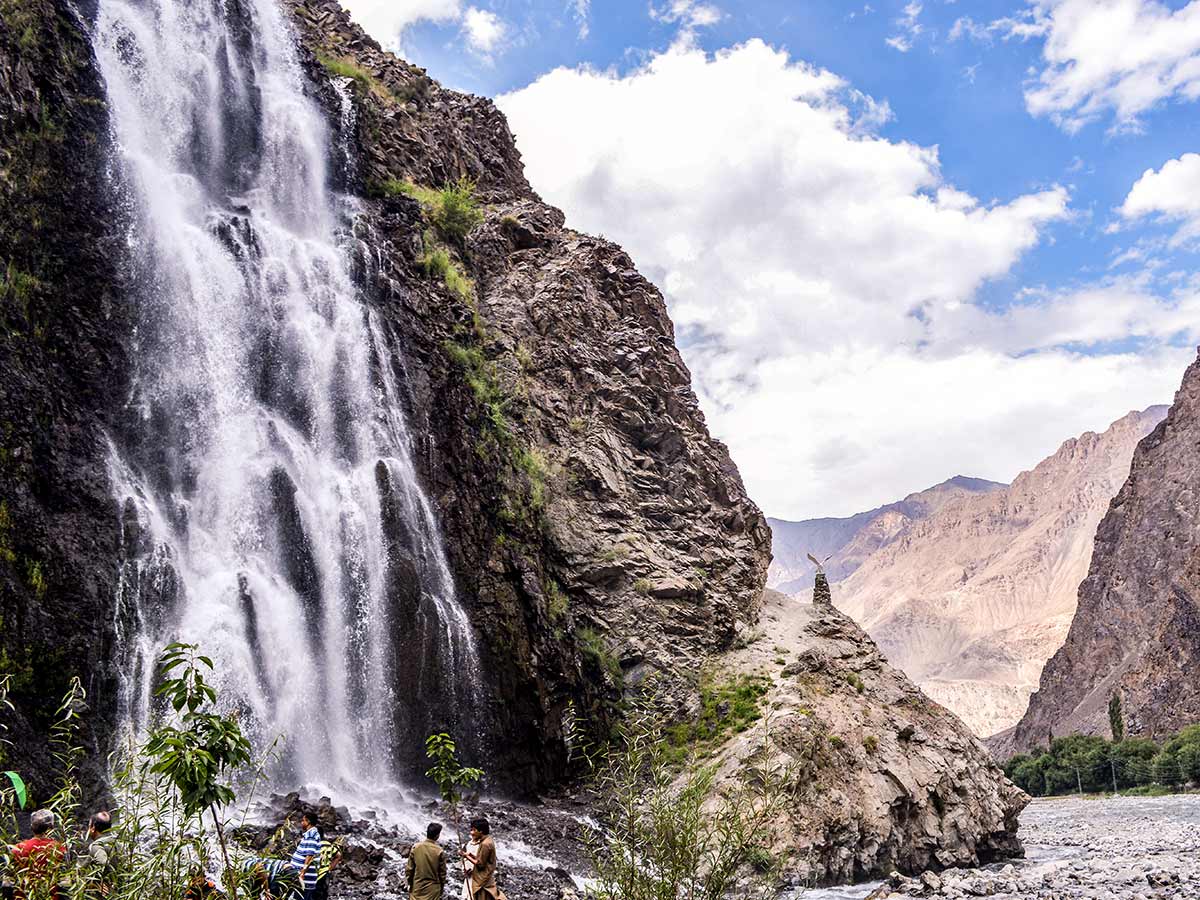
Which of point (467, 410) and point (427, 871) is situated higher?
point (467, 410)

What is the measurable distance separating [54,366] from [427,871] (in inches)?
674

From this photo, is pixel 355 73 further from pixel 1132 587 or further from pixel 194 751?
pixel 1132 587

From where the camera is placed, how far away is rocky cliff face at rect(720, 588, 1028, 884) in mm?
24062

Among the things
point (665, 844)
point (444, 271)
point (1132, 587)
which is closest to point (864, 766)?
point (665, 844)

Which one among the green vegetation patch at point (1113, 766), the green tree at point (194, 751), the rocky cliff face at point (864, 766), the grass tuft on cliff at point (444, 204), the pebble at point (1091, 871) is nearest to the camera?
the green tree at point (194, 751)

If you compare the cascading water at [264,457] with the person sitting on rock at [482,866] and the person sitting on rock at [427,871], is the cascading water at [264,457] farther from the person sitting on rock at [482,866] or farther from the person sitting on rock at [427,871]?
the person sitting on rock at [482,866]

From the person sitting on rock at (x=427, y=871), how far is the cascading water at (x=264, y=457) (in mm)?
9554

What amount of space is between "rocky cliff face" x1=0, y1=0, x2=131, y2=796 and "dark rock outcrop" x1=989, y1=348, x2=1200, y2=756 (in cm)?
11359

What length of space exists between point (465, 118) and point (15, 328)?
96.3 ft

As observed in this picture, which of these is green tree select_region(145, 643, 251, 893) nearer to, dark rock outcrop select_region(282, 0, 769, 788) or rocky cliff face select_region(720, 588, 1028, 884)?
rocky cliff face select_region(720, 588, 1028, 884)

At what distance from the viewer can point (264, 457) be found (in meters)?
25.1

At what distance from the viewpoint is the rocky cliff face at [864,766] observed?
24062 mm

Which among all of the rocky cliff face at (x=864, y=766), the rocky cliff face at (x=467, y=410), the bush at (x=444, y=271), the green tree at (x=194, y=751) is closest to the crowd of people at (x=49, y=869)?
the green tree at (x=194, y=751)

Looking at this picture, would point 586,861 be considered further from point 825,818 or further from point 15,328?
point 15,328
